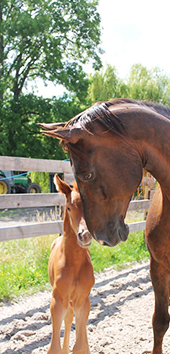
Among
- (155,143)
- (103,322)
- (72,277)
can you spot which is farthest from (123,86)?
(155,143)

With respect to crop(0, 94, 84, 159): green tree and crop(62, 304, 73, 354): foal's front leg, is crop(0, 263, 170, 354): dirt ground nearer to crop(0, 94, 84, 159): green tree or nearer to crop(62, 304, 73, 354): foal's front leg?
crop(62, 304, 73, 354): foal's front leg

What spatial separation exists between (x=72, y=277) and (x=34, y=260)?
2277 mm

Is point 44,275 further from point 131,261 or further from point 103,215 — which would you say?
point 103,215

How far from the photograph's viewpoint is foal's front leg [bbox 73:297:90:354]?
2309 mm

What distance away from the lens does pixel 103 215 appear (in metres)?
1.42

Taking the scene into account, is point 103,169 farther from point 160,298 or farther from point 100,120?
point 160,298

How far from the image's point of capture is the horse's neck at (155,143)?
4.93ft

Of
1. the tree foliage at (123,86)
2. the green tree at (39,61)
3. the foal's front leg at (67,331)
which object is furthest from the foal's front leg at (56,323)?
the tree foliage at (123,86)

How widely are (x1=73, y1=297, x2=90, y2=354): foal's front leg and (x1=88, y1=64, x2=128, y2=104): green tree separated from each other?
66.4 ft

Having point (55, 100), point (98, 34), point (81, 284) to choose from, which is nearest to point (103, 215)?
point (81, 284)

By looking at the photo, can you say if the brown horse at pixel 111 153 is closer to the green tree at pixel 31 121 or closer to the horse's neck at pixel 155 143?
the horse's neck at pixel 155 143

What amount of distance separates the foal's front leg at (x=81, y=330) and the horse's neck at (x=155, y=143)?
138 cm

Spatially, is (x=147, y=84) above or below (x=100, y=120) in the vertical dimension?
above

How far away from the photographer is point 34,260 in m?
4.69
